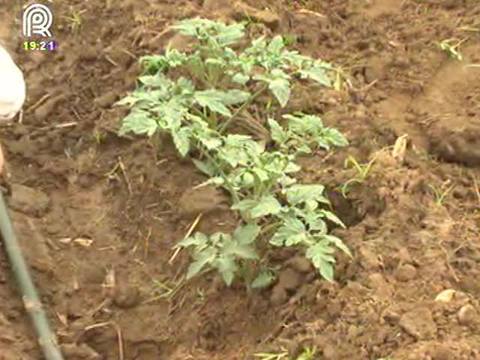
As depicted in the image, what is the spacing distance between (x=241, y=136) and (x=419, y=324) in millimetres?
578

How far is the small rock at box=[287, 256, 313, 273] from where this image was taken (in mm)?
2098

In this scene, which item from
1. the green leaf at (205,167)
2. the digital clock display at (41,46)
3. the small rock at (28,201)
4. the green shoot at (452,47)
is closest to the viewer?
the green leaf at (205,167)

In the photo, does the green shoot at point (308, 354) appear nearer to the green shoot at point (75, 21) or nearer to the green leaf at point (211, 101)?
the green leaf at point (211, 101)

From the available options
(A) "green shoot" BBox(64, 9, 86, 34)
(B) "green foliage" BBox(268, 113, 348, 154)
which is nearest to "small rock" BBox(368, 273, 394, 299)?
(B) "green foliage" BBox(268, 113, 348, 154)

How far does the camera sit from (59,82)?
9.13 feet

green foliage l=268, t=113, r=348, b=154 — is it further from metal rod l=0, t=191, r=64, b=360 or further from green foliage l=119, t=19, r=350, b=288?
metal rod l=0, t=191, r=64, b=360

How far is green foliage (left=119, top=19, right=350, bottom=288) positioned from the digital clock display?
0.40m

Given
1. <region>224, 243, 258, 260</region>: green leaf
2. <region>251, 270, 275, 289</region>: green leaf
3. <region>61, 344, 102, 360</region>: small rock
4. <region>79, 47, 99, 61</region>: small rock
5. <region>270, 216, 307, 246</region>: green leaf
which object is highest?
<region>79, 47, 99, 61</region>: small rock

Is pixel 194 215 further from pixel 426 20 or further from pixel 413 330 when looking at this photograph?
pixel 426 20

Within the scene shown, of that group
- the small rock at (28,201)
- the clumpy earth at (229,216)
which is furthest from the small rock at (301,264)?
the small rock at (28,201)

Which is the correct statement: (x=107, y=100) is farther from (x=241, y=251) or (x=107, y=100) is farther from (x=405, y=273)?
(x=405, y=273)

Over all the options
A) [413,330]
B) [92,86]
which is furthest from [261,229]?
[92,86]

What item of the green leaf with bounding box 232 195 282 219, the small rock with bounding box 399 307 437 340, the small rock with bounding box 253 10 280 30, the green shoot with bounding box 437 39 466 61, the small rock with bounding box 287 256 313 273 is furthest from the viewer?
the small rock with bounding box 253 10 280 30

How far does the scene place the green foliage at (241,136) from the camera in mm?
2041
